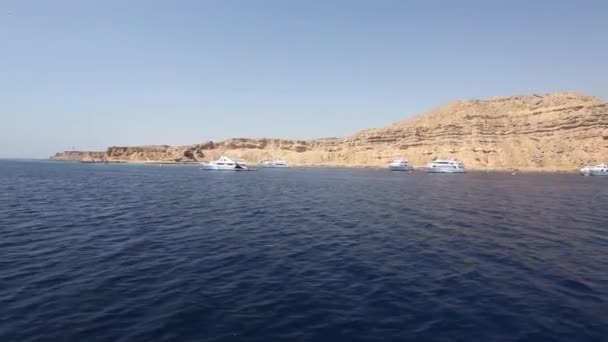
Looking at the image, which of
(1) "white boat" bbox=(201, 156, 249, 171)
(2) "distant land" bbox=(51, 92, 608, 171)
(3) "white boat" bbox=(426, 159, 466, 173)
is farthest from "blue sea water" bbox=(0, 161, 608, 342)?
(2) "distant land" bbox=(51, 92, 608, 171)

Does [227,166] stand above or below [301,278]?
above

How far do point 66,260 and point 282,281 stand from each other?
11210 mm

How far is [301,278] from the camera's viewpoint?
15.6 m

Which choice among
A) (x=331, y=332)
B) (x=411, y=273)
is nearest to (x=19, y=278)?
(x=331, y=332)

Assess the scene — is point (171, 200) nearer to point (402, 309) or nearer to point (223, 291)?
point (223, 291)

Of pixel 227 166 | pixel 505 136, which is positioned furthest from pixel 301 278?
pixel 505 136

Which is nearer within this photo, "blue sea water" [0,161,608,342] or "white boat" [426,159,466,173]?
"blue sea water" [0,161,608,342]

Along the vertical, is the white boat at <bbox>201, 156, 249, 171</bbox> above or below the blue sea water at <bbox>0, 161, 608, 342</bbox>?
above

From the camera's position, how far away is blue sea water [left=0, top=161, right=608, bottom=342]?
430 inches

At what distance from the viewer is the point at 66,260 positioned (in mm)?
17641

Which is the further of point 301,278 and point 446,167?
point 446,167

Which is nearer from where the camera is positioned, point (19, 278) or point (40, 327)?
point (40, 327)

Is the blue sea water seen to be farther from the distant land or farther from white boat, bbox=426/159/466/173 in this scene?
the distant land

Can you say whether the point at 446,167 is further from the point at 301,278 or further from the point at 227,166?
the point at 301,278
